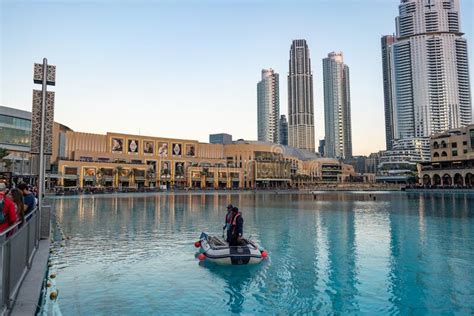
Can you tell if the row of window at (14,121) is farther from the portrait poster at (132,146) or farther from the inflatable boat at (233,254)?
the inflatable boat at (233,254)

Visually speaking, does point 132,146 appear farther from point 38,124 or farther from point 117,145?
point 38,124

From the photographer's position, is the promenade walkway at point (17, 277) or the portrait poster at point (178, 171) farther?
the portrait poster at point (178, 171)

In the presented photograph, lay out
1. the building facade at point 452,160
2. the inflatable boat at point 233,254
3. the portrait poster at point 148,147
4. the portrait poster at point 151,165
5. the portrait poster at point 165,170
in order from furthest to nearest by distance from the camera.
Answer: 1. the portrait poster at point 148,147
2. the portrait poster at point 165,170
3. the portrait poster at point 151,165
4. the building facade at point 452,160
5. the inflatable boat at point 233,254

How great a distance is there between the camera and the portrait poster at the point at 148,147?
154m

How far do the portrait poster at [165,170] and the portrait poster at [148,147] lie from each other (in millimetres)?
6638

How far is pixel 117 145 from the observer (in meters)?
147

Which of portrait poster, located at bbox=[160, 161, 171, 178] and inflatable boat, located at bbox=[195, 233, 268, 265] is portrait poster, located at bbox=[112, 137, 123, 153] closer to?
portrait poster, located at bbox=[160, 161, 171, 178]

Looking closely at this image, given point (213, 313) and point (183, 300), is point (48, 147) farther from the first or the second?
point (213, 313)

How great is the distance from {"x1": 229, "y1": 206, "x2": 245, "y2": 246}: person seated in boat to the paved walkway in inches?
294

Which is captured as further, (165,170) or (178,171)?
(178,171)

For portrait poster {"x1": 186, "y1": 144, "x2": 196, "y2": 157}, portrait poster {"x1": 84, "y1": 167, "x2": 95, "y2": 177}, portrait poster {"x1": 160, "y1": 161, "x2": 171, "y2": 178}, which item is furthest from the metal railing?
portrait poster {"x1": 186, "y1": 144, "x2": 196, "y2": 157}

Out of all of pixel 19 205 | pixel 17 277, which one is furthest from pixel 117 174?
pixel 17 277

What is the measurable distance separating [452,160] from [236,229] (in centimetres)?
12536

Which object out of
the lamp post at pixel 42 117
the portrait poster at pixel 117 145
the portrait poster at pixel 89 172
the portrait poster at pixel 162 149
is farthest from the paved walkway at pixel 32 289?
the portrait poster at pixel 162 149
